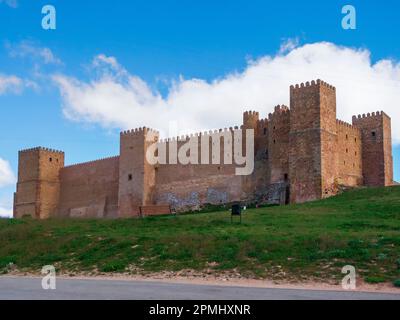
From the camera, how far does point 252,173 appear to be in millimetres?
37406

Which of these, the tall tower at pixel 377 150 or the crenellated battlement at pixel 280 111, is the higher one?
the crenellated battlement at pixel 280 111

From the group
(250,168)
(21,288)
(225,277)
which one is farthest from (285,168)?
(21,288)

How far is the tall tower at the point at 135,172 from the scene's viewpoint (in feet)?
138

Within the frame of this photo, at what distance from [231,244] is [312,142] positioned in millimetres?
17243

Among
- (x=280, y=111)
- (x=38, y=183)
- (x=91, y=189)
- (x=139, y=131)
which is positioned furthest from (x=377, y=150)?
(x=38, y=183)

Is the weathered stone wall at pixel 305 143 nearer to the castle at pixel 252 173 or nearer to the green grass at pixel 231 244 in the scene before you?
the castle at pixel 252 173

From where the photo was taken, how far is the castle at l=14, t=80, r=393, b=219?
33.4m

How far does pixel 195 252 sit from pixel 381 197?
14.9m

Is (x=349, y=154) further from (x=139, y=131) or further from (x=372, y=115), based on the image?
(x=139, y=131)

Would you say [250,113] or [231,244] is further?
[250,113]

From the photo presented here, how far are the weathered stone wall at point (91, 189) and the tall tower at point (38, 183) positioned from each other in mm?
803

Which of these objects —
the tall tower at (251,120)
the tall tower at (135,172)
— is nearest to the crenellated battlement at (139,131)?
the tall tower at (135,172)

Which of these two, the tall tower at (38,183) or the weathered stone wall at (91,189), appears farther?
the tall tower at (38,183)

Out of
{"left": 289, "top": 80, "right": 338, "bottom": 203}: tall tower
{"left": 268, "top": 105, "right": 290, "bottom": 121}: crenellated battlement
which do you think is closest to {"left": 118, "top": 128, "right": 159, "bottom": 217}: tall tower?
{"left": 268, "top": 105, "right": 290, "bottom": 121}: crenellated battlement
